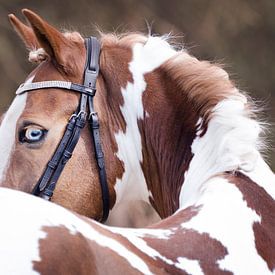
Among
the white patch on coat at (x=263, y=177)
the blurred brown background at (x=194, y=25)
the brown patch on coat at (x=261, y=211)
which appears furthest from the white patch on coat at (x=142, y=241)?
the blurred brown background at (x=194, y=25)

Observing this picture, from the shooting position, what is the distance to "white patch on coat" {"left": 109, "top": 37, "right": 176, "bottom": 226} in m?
3.06

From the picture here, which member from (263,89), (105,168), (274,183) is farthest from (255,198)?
(263,89)

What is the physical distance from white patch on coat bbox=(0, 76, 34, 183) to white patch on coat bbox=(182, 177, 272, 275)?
70cm

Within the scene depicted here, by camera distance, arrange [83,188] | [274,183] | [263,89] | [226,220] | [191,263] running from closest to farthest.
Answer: [191,263]
[226,220]
[274,183]
[83,188]
[263,89]

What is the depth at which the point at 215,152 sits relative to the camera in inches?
107

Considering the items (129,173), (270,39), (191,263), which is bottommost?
(191,263)

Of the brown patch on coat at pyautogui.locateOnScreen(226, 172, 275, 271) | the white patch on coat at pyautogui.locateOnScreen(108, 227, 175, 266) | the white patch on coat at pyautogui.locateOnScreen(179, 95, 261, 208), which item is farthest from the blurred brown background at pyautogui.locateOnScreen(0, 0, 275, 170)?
the white patch on coat at pyautogui.locateOnScreen(108, 227, 175, 266)

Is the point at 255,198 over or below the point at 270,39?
below

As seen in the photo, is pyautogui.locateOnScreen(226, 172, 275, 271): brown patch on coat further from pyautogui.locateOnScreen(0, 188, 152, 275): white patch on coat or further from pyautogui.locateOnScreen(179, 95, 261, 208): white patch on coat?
pyautogui.locateOnScreen(0, 188, 152, 275): white patch on coat

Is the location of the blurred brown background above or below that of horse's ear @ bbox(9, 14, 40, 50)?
above

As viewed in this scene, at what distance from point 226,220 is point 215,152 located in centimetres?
32

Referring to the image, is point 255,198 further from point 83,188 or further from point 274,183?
point 83,188

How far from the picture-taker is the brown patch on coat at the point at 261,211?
8.05 feet

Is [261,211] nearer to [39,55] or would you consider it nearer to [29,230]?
[29,230]
